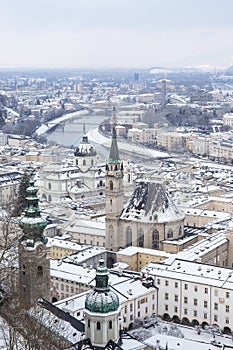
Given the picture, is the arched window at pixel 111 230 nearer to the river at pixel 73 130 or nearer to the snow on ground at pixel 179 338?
the snow on ground at pixel 179 338

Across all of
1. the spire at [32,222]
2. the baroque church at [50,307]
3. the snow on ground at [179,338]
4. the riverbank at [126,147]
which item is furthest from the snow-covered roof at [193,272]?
the riverbank at [126,147]

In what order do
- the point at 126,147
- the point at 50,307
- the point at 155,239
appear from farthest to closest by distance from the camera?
the point at 126,147, the point at 155,239, the point at 50,307

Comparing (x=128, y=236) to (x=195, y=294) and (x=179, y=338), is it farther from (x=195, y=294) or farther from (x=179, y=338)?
(x=179, y=338)

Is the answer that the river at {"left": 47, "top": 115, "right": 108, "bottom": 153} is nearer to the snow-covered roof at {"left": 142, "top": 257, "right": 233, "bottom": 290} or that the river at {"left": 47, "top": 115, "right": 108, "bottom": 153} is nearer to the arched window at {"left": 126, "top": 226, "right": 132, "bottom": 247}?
the arched window at {"left": 126, "top": 226, "right": 132, "bottom": 247}

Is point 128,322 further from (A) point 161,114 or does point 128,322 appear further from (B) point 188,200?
(A) point 161,114

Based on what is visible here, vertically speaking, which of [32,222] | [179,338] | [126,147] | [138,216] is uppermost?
[32,222]

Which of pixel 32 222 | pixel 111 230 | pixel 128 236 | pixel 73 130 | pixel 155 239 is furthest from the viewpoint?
pixel 73 130

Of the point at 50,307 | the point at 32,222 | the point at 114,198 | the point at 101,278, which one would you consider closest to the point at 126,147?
the point at 114,198

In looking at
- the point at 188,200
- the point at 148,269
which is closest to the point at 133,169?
the point at 188,200

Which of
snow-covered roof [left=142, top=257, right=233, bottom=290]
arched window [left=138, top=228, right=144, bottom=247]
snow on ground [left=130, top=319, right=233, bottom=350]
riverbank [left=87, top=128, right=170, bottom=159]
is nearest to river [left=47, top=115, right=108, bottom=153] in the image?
riverbank [left=87, top=128, right=170, bottom=159]
